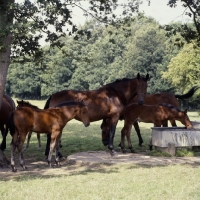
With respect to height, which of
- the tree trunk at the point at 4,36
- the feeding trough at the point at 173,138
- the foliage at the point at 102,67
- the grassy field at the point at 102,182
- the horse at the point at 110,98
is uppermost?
the foliage at the point at 102,67

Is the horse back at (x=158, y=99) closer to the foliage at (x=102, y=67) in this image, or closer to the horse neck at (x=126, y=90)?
the horse neck at (x=126, y=90)

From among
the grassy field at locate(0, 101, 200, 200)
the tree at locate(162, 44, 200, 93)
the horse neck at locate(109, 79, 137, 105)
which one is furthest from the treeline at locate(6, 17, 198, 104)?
the grassy field at locate(0, 101, 200, 200)

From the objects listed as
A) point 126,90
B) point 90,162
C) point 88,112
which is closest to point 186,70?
point 126,90

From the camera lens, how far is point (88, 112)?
11.6 m

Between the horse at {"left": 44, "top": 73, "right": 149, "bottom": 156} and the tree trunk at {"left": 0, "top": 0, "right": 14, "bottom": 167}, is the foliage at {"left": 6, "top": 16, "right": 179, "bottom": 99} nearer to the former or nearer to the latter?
the horse at {"left": 44, "top": 73, "right": 149, "bottom": 156}

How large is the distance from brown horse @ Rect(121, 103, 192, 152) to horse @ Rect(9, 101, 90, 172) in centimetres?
298

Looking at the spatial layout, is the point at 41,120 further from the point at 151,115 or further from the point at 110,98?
the point at 151,115

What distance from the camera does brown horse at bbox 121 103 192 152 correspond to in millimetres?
13297

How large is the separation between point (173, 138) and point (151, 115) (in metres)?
1.59

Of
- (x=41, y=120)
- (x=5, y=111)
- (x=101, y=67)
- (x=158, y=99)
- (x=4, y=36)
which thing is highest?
(x=101, y=67)

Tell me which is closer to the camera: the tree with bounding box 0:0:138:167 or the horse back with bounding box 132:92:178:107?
the tree with bounding box 0:0:138:167

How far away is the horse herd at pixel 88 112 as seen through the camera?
33.4 feet

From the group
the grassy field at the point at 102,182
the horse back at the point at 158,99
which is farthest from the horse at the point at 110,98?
the horse back at the point at 158,99

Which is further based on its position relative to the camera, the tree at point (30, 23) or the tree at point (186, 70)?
the tree at point (186, 70)
